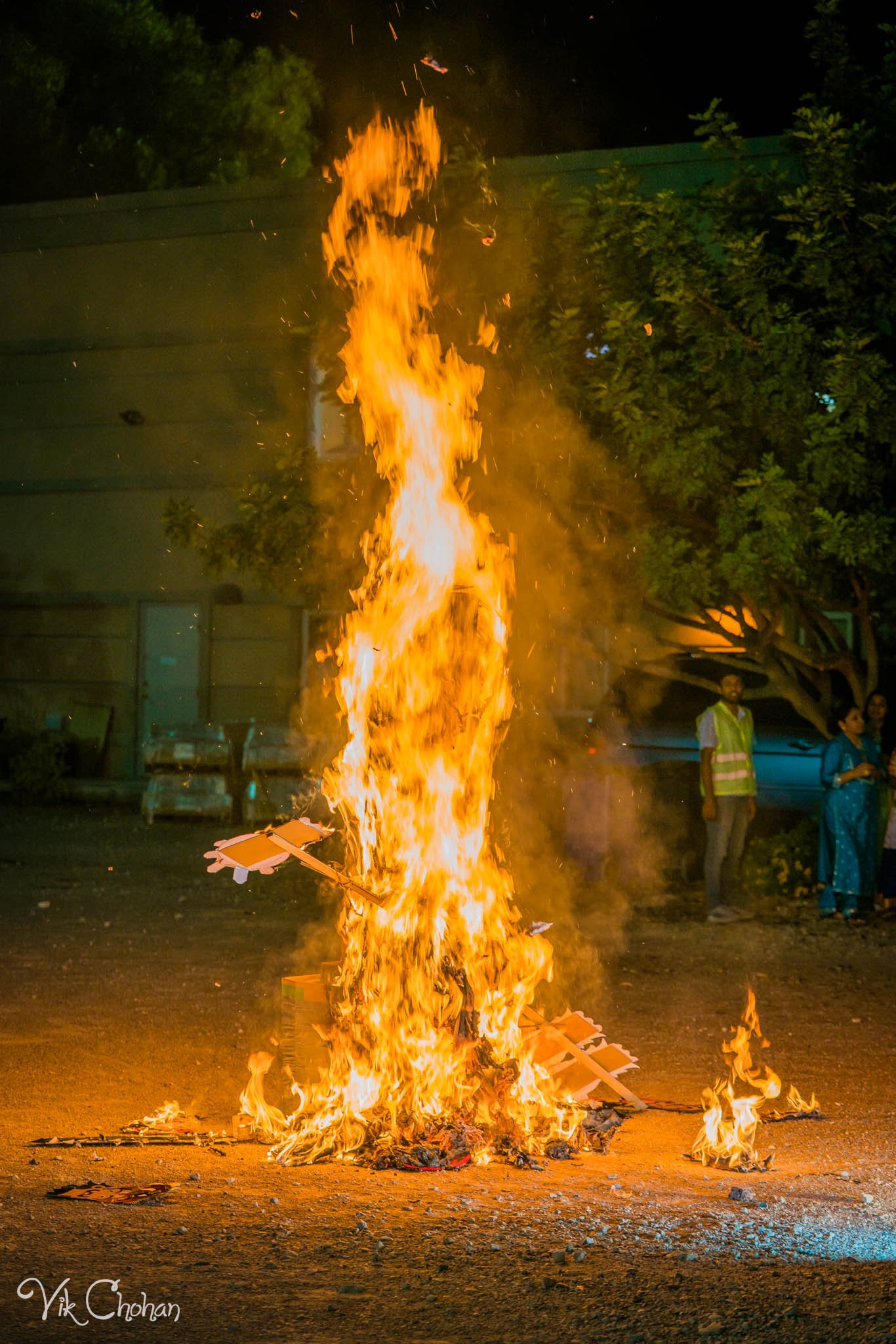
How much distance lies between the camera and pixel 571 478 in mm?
13086

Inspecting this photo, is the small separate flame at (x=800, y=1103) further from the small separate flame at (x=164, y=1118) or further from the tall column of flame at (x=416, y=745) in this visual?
the small separate flame at (x=164, y=1118)

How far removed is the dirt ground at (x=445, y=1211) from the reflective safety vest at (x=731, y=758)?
2.61m

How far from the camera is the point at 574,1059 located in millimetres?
6289

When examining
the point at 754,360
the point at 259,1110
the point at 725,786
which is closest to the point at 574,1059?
the point at 259,1110

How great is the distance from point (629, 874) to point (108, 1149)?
835cm

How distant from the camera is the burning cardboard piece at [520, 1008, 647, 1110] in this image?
6223 millimetres

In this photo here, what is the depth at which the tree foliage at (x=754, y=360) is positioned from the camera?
37.0 ft

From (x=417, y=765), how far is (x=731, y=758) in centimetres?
593

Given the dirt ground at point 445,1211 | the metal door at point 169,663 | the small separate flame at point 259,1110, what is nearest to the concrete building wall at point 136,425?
the metal door at point 169,663

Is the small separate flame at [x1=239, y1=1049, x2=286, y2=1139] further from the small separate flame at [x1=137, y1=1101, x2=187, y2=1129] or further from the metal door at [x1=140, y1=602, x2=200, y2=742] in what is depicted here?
the metal door at [x1=140, y1=602, x2=200, y2=742]

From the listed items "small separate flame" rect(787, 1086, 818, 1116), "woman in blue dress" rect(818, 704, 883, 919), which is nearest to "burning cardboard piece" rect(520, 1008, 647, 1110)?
"small separate flame" rect(787, 1086, 818, 1116)

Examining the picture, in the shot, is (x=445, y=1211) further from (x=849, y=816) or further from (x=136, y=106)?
(x=136, y=106)

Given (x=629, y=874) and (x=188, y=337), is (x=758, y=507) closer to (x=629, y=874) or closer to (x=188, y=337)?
(x=629, y=874)

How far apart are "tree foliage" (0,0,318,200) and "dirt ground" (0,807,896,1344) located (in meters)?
28.0
